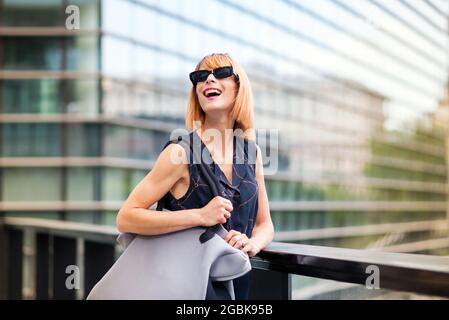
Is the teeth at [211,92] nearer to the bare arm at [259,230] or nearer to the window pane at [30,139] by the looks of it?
the bare arm at [259,230]

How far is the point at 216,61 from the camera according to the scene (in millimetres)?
2100

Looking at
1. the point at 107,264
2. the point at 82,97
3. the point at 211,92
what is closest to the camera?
the point at 211,92

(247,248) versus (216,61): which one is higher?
(216,61)

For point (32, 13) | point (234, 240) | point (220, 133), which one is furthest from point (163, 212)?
point (32, 13)

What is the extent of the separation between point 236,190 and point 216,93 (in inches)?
14.4

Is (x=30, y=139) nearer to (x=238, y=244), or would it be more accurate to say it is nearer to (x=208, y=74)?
(x=208, y=74)

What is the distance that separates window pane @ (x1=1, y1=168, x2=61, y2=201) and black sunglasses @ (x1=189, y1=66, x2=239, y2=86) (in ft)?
45.8

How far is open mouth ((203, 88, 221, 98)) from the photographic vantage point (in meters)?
2.06

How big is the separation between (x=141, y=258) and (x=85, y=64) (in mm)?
14072

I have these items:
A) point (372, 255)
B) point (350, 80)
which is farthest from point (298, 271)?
point (350, 80)

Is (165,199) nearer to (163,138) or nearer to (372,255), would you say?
(372,255)

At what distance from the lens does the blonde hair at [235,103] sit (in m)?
2.10

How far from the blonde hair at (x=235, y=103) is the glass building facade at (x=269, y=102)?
11.3 feet

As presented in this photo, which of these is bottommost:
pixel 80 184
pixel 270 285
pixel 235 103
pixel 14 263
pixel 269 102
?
pixel 14 263
